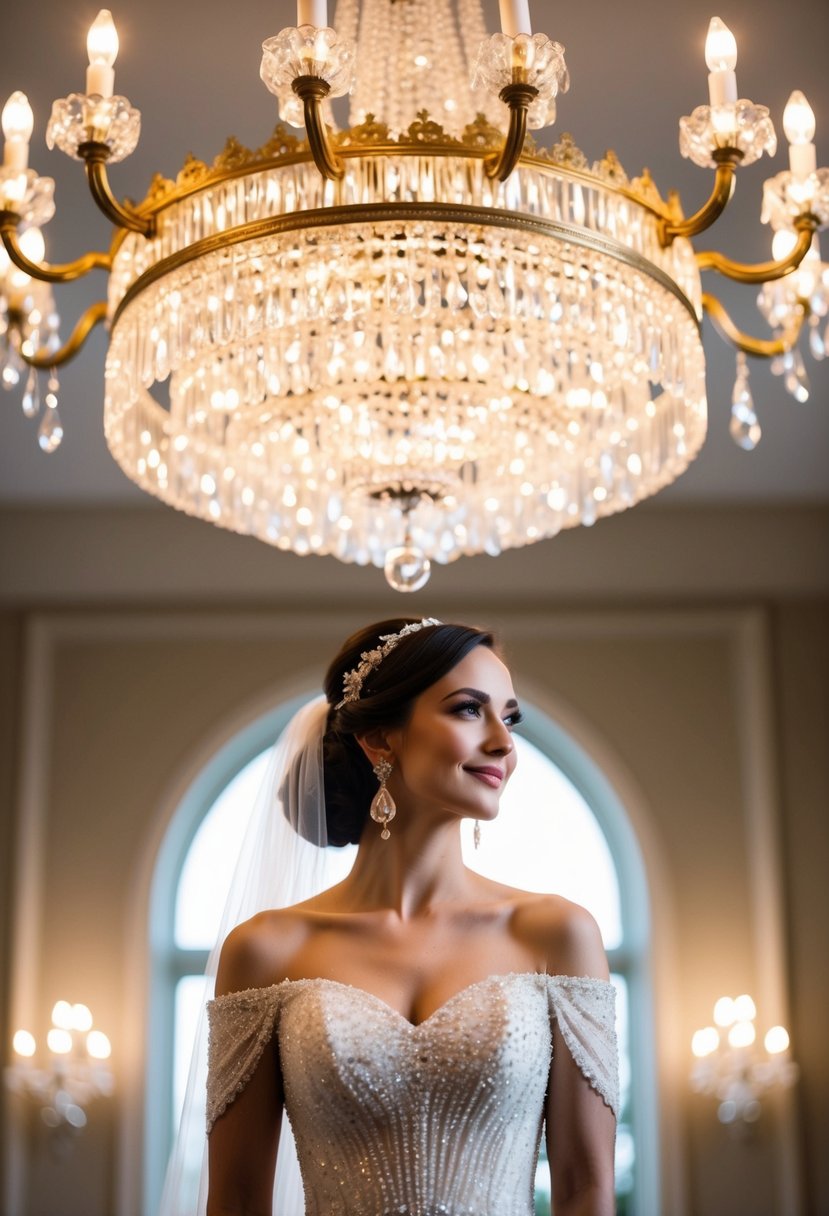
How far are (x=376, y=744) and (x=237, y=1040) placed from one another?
0.45 meters

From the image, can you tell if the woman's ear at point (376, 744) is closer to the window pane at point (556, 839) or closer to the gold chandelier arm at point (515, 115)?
the gold chandelier arm at point (515, 115)

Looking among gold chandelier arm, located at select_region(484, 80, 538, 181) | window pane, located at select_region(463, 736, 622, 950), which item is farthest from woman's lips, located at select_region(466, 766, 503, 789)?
window pane, located at select_region(463, 736, 622, 950)

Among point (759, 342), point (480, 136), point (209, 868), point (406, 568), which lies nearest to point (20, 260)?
point (480, 136)

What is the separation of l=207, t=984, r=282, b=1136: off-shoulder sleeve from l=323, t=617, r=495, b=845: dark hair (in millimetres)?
300

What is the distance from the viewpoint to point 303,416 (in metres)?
3.07

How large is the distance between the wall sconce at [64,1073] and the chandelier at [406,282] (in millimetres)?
3040

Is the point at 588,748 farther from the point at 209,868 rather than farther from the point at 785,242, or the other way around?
the point at 785,242

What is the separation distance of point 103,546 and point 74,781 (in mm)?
937

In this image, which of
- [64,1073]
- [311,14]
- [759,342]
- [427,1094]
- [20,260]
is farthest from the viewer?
[64,1073]

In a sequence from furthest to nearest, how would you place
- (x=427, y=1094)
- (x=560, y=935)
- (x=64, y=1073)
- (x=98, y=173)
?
(x=64, y=1073) < (x=98, y=173) < (x=560, y=935) < (x=427, y=1094)

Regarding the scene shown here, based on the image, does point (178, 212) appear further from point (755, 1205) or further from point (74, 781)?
point (755, 1205)

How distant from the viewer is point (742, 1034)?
567 centimetres

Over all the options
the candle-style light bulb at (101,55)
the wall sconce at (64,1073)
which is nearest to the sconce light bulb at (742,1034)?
the wall sconce at (64,1073)

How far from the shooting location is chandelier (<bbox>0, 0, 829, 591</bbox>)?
256 centimetres
